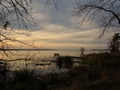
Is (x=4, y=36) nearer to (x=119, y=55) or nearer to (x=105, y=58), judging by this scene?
(x=105, y=58)

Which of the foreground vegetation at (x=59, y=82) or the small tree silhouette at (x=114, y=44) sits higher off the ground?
the small tree silhouette at (x=114, y=44)

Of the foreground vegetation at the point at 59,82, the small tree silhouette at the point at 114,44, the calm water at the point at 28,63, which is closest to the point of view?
the calm water at the point at 28,63

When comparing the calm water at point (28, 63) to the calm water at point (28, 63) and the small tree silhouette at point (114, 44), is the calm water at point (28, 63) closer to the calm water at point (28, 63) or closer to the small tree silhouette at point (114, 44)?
the calm water at point (28, 63)

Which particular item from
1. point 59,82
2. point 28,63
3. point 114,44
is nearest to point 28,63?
point 28,63

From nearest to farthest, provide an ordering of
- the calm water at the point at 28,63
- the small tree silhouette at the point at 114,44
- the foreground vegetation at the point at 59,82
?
the calm water at the point at 28,63 → the foreground vegetation at the point at 59,82 → the small tree silhouette at the point at 114,44

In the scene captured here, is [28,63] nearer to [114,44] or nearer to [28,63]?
[28,63]

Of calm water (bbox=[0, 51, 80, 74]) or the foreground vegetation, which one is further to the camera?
the foreground vegetation

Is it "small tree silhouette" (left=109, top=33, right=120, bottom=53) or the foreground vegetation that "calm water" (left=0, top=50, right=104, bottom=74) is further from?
"small tree silhouette" (left=109, top=33, right=120, bottom=53)

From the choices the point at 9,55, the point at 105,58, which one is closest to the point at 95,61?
the point at 105,58

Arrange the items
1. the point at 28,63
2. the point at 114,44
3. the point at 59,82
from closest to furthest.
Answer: the point at 59,82
the point at 28,63
the point at 114,44

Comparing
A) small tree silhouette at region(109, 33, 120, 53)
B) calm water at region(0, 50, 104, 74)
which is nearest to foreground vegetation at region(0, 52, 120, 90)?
calm water at region(0, 50, 104, 74)

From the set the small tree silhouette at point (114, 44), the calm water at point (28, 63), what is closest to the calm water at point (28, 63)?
the calm water at point (28, 63)

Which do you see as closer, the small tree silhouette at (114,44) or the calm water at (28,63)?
the calm water at (28,63)

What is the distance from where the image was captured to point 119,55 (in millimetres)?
35594
